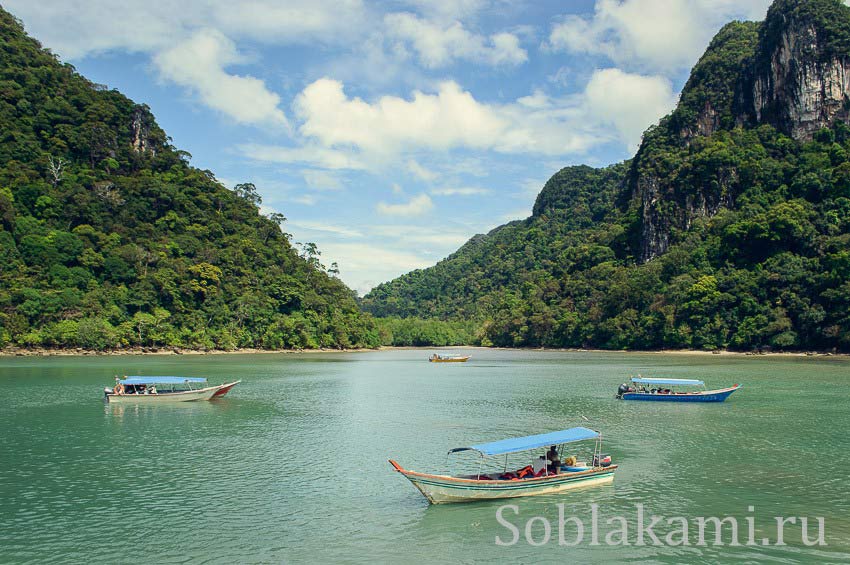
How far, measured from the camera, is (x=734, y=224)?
11588 centimetres

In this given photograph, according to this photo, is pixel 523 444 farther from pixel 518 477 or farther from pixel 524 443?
pixel 518 477

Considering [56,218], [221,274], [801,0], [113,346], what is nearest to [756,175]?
[801,0]

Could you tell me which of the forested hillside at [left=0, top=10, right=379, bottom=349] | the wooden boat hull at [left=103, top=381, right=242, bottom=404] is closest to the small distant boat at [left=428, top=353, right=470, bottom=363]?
the forested hillside at [left=0, top=10, right=379, bottom=349]

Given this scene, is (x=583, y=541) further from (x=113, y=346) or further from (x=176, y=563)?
(x=113, y=346)

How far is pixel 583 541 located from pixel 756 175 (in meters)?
132

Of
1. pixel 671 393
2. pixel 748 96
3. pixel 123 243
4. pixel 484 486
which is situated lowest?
pixel 484 486

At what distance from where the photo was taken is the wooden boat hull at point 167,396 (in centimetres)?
4469

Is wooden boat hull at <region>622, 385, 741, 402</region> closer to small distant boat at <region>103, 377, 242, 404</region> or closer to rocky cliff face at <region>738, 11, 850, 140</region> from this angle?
small distant boat at <region>103, 377, 242, 404</region>

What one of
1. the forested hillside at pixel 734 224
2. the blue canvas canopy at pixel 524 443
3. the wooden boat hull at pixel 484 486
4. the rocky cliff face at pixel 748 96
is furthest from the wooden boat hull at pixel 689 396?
the rocky cliff face at pixel 748 96

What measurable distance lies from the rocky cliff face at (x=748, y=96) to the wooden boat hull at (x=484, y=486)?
430ft

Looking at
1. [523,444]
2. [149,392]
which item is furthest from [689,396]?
[149,392]

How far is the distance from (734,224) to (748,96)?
174ft

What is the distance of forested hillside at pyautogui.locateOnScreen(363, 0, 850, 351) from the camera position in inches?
3971

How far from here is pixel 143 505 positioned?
21250 mm
